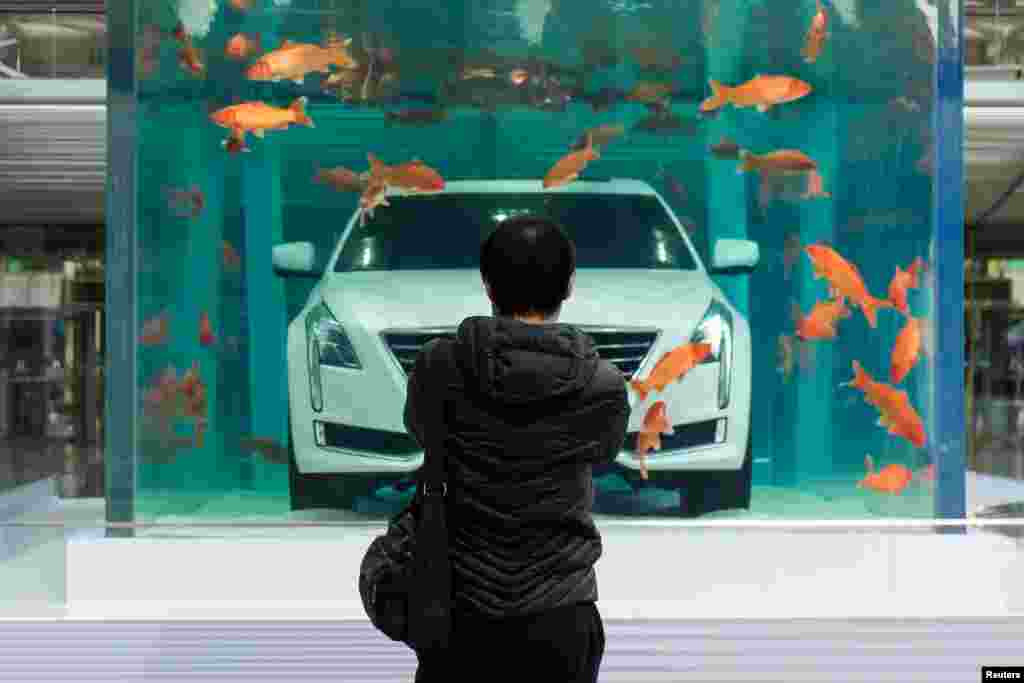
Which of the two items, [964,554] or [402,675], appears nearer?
[402,675]

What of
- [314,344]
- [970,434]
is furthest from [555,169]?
[970,434]

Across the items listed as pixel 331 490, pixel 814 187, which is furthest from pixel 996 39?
pixel 331 490

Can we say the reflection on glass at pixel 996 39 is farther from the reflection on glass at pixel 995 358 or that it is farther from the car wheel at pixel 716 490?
the car wheel at pixel 716 490

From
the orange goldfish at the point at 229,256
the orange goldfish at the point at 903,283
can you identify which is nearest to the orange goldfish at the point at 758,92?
the orange goldfish at the point at 903,283

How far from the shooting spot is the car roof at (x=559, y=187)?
686 centimetres

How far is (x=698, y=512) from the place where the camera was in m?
6.75

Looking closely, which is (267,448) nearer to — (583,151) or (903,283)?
(583,151)

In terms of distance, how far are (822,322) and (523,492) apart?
197 inches

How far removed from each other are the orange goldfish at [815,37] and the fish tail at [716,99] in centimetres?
41

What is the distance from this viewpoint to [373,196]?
6840 mm

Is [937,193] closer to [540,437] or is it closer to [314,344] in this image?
[314,344]

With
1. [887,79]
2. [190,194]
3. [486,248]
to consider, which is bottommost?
[486,248]

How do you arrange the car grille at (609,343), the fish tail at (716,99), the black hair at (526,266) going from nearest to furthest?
the black hair at (526,266)
the car grille at (609,343)
the fish tail at (716,99)

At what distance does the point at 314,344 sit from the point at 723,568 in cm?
209
